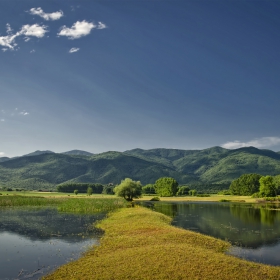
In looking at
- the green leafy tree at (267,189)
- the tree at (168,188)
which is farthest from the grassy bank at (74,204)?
the tree at (168,188)

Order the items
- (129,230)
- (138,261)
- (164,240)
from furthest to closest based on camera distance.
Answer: (129,230) → (164,240) → (138,261)

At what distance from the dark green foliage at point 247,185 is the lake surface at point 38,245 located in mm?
155193

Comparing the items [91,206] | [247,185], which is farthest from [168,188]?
[91,206]

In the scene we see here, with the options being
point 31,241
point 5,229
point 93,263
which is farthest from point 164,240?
point 5,229

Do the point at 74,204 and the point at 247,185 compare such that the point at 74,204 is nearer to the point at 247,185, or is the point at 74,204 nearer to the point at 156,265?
the point at 156,265

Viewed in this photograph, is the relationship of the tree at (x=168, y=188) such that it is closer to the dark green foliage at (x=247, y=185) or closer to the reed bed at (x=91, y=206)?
the dark green foliage at (x=247, y=185)

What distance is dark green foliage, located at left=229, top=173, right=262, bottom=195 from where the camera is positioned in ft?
610

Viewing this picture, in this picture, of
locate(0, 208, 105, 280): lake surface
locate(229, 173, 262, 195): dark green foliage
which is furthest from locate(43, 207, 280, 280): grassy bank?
locate(229, 173, 262, 195): dark green foliage

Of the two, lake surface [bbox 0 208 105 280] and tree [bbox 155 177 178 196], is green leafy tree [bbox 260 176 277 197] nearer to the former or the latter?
tree [bbox 155 177 178 196]

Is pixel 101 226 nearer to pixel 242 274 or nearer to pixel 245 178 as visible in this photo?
pixel 242 274

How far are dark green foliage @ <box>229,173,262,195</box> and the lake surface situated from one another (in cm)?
15519

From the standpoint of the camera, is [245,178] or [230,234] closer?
[230,234]

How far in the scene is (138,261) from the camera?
25.6 meters

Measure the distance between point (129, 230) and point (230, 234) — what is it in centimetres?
1637
